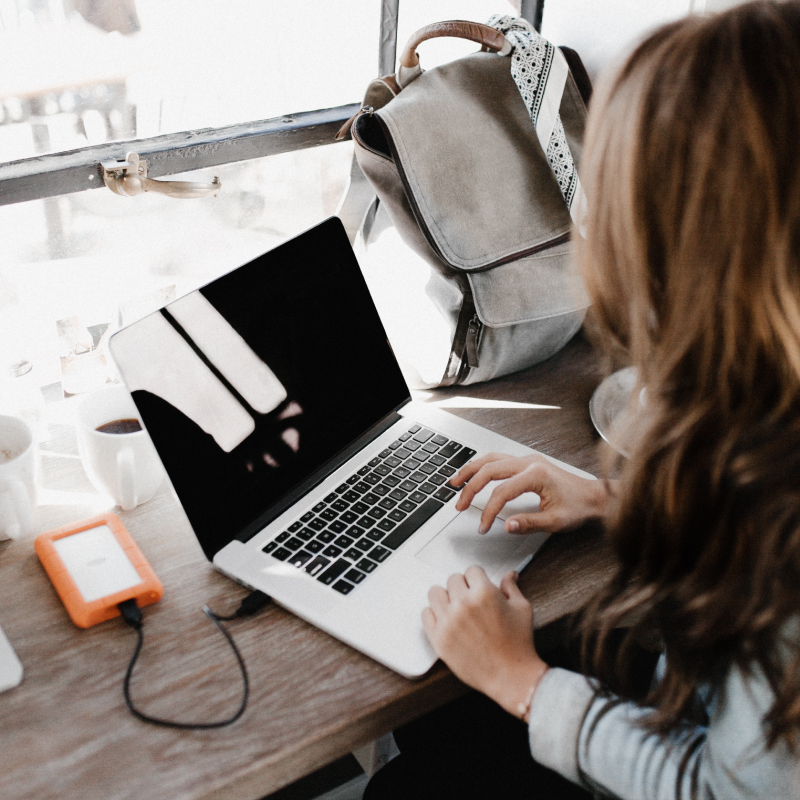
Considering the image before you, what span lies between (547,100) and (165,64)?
20.4 inches

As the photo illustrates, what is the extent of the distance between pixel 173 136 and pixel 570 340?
2.13 feet

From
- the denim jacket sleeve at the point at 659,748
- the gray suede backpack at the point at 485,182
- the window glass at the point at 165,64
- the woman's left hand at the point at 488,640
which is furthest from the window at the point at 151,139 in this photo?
the denim jacket sleeve at the point at 659,748

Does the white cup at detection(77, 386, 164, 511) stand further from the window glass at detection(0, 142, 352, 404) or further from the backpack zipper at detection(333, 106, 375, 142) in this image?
the backpack zipper at detection(333, 106, 375, 142)

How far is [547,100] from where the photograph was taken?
99 cm

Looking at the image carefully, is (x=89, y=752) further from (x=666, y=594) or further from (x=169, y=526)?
(x=666, y=594)

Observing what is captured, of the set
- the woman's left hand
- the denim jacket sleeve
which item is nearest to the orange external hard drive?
the woman's left hand

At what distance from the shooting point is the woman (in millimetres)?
459

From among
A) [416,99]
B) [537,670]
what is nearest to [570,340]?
[416,99]

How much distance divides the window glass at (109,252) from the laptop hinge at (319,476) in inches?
10.3

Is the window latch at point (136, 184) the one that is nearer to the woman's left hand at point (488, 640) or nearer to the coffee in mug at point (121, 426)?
the coffee in mug at point (121, 426)

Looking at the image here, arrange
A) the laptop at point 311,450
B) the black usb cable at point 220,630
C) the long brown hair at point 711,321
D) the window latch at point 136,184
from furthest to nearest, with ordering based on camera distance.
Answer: the window latch at point 136,184
the laptop at point 311,450
the black usb cable at point 220,630
the long brown hair at point 711,321

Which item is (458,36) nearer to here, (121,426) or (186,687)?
(121,426)

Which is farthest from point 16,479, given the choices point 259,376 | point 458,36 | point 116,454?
point 458,36

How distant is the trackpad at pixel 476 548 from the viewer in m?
0.70
